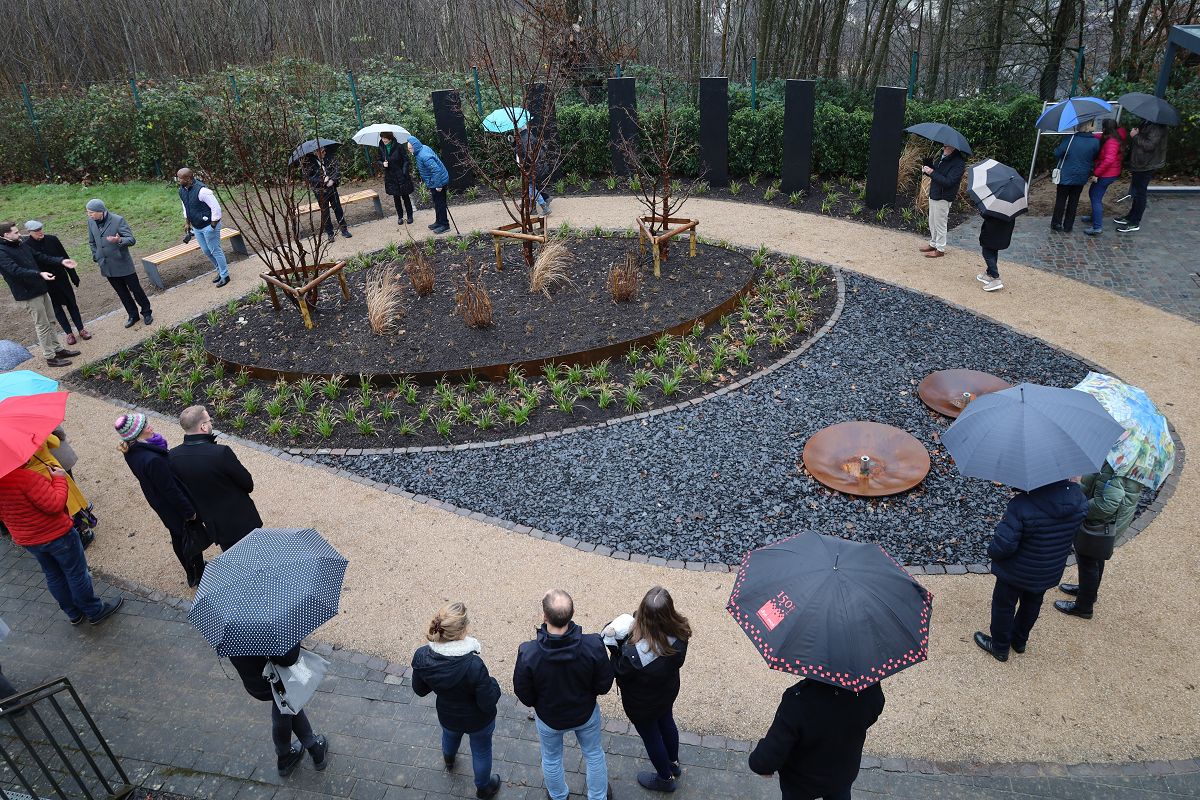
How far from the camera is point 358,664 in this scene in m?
4.94

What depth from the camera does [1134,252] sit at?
992 cm

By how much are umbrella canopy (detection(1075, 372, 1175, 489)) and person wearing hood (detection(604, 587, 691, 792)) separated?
2680 mm

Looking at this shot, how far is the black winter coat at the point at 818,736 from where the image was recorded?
3188 mm

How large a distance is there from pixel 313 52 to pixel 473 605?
19788 mm

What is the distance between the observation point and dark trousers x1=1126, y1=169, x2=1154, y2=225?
10.2m

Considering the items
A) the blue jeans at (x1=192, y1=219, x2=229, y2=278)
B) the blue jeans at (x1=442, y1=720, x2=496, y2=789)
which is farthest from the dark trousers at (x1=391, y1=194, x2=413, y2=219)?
the blue jeans at (x1=442, y1=720, x2=496, y2=789)

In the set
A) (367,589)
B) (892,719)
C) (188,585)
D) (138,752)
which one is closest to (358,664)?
(367,589)

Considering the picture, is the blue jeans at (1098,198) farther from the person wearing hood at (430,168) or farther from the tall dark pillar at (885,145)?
the person wearing hood at (430,168)

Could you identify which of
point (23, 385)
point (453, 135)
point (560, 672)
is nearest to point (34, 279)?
point (23, 385)

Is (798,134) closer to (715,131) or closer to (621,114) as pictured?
(715,131)

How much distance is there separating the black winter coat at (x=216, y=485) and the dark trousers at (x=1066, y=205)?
10.3 m

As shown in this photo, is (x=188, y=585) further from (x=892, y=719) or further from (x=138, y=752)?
(x=892, y=719)

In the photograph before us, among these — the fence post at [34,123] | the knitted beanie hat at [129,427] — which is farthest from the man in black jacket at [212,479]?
the fence post at [34,123]

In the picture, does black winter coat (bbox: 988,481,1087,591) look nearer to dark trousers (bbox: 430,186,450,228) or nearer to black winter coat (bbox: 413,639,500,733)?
black winter coat (bbox: 413,639,500,733)
